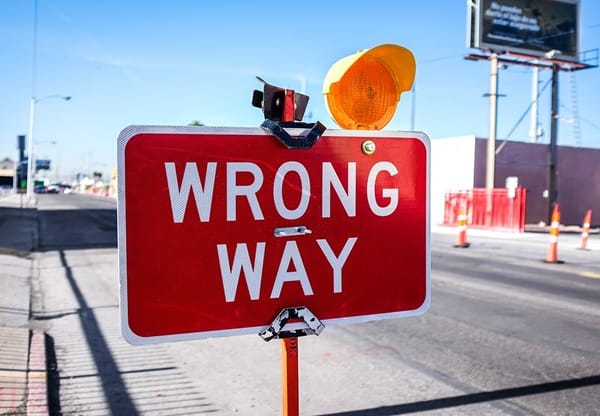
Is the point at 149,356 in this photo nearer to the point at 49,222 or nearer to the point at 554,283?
the point at 554,283

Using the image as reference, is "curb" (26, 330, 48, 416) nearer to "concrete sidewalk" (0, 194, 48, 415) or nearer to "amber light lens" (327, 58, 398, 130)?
"concrete sidewalk" (0, 194, 48, 415)

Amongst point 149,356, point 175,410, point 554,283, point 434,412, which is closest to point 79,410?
point 175,410

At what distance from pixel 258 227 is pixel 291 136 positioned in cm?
33

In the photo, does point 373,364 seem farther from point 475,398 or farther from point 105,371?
point 105,371

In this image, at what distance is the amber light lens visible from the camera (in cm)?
224

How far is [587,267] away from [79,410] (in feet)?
38.1

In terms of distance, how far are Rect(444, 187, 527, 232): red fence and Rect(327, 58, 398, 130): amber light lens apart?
22469mm

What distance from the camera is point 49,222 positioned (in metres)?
27.4

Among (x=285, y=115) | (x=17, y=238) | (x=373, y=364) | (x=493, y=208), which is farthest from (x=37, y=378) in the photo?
(x=493, y=208)

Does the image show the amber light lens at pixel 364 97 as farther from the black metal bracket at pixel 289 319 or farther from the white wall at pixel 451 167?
the white wall at pixel 451 167

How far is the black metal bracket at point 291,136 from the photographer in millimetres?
1989

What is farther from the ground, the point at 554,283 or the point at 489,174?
the point at 489,174

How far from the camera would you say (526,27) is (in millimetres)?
30391

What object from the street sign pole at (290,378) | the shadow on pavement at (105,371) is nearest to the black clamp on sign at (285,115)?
the street sign pole at (290,378)
